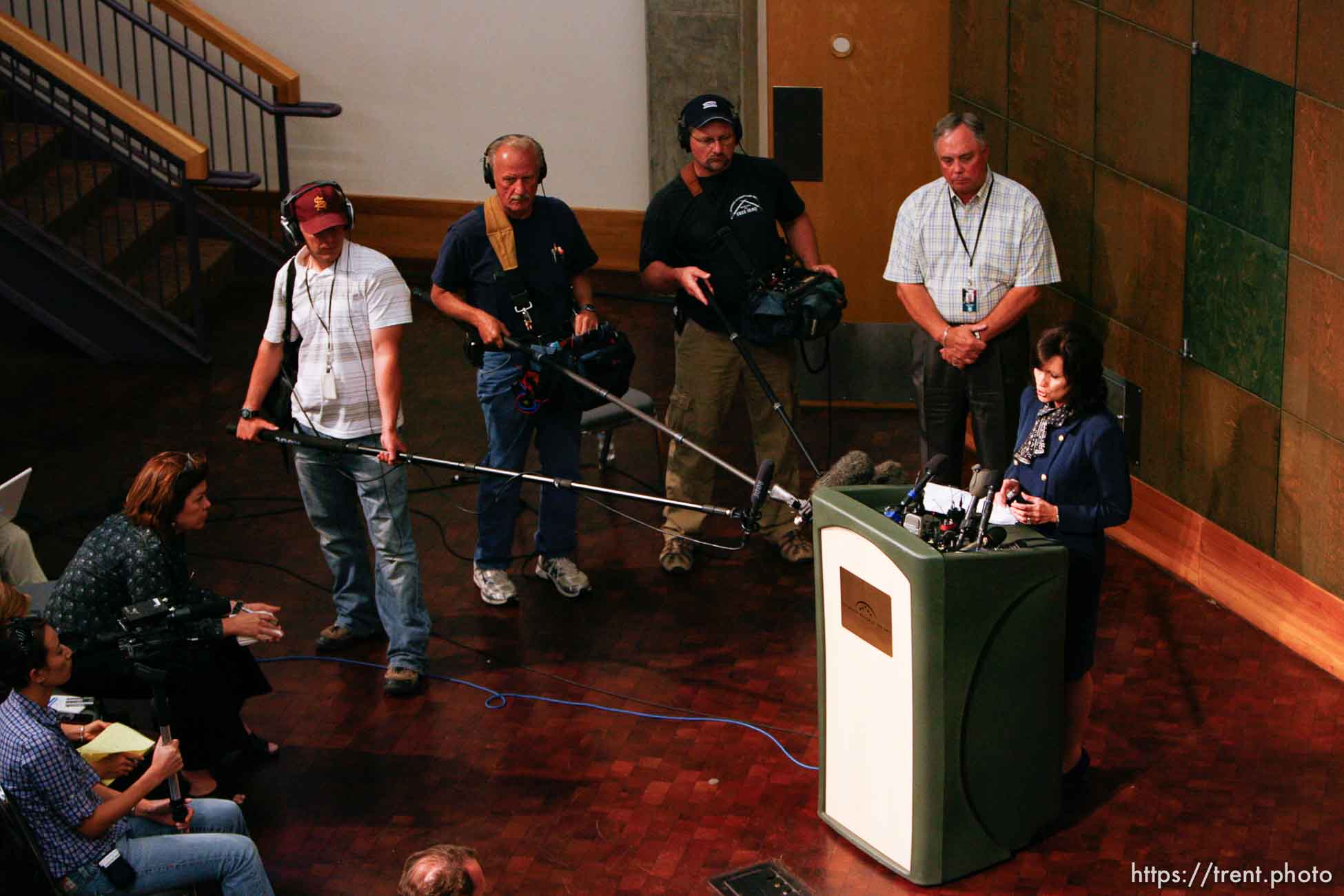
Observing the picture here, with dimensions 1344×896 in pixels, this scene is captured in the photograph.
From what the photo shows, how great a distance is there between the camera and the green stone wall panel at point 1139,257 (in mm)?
6359

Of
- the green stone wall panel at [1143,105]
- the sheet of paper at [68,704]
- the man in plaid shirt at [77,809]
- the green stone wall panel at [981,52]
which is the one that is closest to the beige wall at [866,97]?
the green stone wall panel at [981,52]

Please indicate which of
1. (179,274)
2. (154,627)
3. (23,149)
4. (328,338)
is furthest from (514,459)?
(23,149)

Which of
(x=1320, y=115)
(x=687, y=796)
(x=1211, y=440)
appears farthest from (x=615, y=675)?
(x=1320, y=115)

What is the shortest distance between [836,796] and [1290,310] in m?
2.25

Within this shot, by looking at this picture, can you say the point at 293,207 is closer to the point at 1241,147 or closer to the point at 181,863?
the point at 181,863

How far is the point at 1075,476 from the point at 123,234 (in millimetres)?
6247

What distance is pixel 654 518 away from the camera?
7305 mm

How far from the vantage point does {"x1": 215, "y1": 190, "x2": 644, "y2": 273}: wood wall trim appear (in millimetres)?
10398

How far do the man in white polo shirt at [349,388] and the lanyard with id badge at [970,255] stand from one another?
A: 1926mm

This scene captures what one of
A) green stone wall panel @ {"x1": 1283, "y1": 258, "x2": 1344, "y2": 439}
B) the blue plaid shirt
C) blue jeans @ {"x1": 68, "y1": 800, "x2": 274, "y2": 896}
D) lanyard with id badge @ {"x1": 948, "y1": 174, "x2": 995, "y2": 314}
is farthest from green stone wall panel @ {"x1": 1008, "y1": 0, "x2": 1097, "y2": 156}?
the blue plaid shirt

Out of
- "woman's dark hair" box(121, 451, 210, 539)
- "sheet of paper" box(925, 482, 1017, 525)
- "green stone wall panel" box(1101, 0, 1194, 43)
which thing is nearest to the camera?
"sheet of paper" box(925, 482, 1017, 525)

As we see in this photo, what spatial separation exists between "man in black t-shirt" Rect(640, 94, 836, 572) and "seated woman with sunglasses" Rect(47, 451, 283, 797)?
76.5 inches

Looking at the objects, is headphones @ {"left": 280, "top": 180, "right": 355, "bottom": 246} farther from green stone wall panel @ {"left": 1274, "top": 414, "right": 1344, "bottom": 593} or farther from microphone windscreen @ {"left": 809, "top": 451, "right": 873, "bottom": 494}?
green stone wall panel @ {"left": 1274, "top": 414, "right": 1344, "bottom": 593}

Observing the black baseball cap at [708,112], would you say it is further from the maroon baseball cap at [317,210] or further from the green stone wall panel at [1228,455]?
the green stone wall panel at [1228,455]
